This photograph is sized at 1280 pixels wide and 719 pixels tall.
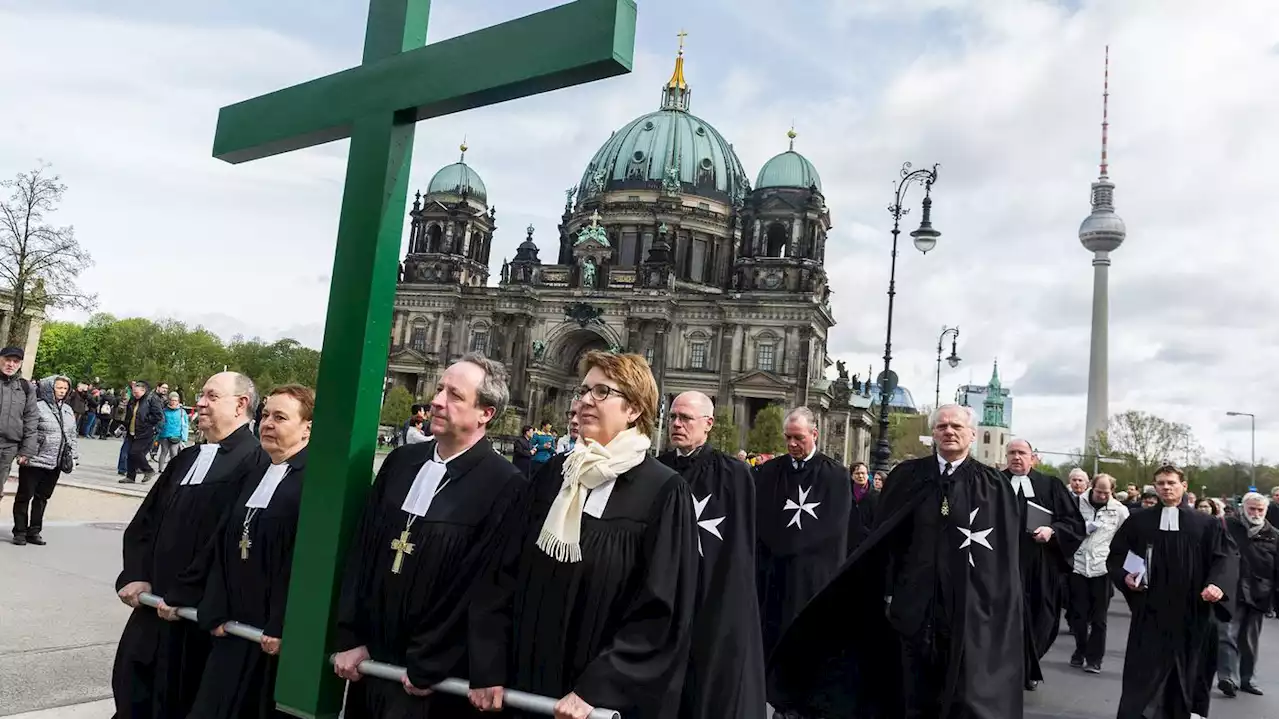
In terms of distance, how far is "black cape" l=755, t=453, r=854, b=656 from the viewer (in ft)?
23.0

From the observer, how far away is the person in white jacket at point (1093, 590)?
9883 millimetres

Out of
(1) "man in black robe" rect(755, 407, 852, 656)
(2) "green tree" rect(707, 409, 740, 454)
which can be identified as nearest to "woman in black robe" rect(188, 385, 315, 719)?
(1) "man in black robe" rect(755, 407, 852, 656)

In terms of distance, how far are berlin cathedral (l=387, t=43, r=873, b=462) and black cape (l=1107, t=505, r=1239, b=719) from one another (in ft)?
164

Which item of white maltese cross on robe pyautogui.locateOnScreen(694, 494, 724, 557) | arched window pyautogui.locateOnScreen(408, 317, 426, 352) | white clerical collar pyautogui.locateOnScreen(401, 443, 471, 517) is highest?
arched window pyautogui.locateOnScreen(408, 317, 426, 352)

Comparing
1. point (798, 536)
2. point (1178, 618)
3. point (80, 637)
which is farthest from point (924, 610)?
point (80, 637)

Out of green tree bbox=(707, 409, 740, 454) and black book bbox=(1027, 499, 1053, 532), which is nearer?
black book bbox=(1027, 499, 1053, 532)

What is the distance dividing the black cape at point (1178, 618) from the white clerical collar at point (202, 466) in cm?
671

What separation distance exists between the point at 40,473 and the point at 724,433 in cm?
4640

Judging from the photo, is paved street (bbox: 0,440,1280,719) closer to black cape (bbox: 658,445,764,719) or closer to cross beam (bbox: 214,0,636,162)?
cross beam (bbox: 214,0,636,162)

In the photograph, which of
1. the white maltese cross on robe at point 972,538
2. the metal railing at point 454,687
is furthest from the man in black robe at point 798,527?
the metal railing at point 454,687

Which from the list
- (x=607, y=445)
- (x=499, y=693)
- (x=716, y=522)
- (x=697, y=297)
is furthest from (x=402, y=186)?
(x=697, y=297)

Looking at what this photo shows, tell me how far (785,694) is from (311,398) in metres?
3.51

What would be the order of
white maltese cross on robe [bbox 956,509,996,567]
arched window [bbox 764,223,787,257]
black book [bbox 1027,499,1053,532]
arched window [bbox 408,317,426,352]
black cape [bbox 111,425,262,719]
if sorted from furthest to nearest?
arched window [bbox 408,317,426,352], arched window [bbox 764,223,787,257], black book [bbox 1027,499,1053,532], white maltese cross on robe [bbox 956,509,996,567], black cape [bbox 111,425,262,719]

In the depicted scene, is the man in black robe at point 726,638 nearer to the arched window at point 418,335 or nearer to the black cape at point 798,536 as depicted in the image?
the black cape at point 798,536
